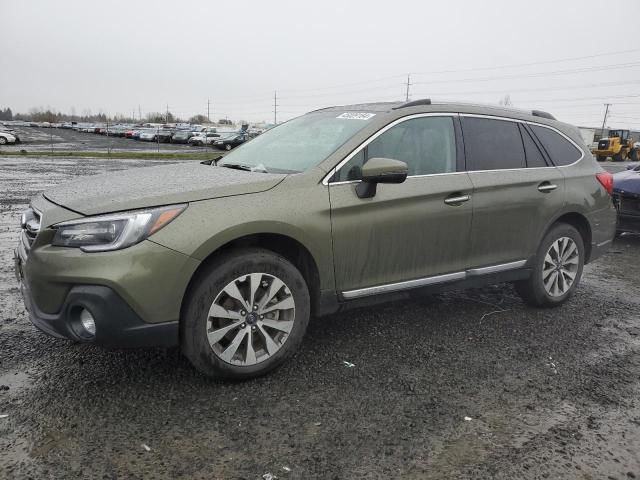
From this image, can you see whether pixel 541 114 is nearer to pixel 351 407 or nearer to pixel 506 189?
A: pixel 506 189

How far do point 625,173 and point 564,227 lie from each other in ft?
15.9

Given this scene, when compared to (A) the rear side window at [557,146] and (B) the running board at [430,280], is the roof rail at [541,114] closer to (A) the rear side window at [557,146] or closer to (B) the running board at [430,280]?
(A) the rear side window at [557,146]

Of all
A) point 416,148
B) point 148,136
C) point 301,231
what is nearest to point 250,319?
point 301,231

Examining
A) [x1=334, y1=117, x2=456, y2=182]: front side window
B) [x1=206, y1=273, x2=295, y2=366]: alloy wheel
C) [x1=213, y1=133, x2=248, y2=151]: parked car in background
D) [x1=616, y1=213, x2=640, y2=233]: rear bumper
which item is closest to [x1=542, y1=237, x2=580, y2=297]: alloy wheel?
[x1=334, y1=117, x2=456, y2=182]: front side window

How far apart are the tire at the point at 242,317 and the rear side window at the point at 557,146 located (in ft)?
9.12

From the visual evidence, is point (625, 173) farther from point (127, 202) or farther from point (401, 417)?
point (127, 202)

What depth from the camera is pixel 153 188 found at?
3086 mm

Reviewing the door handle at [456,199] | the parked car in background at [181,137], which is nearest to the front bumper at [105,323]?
the door handle at [456,199]

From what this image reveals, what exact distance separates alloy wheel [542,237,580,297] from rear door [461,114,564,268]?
275 mm

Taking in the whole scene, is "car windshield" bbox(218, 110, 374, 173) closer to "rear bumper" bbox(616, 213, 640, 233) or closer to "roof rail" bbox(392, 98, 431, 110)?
"roof rail" bbox(392, 98, 431, 110)

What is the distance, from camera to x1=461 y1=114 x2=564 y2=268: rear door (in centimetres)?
405

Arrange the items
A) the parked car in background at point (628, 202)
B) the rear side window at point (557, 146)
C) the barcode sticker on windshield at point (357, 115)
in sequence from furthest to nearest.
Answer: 1. the parked car in background at point (628, 202)
2. the rear side window at point (557, 146)
3. the barcode sticker on windshield at point (357, 115)

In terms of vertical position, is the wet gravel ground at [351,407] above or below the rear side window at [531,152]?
below

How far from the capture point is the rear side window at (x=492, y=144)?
13.5ft
